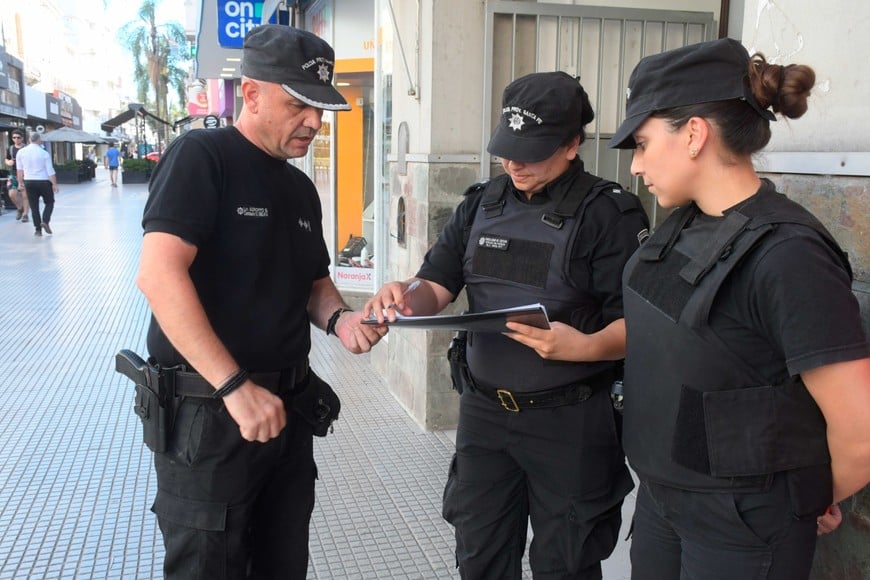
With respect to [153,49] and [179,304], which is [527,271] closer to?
[179,304]

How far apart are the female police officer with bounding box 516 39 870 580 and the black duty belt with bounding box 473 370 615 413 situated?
0.60 metres

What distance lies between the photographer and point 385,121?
18.3ft

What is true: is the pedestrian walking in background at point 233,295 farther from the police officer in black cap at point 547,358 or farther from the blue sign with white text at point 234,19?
the blue sign with white text at point 234,19

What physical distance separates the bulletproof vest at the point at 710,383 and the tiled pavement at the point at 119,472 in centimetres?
185

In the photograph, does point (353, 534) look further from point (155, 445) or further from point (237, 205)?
point (237, 205)

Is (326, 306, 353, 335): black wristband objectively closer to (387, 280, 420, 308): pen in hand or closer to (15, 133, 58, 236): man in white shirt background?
(387, 280, 420, 308): pen in hand

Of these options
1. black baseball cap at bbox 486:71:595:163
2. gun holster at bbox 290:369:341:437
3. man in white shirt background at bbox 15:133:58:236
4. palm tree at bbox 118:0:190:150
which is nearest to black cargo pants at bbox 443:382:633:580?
gun holster at bbox 290:369:341:437

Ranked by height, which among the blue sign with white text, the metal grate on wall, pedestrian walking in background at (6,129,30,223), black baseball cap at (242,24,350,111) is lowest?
pedestrian walking in background at (6,129,30,223)

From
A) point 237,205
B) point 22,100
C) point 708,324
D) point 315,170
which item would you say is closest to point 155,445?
point 237,205

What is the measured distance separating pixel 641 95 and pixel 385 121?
418cm

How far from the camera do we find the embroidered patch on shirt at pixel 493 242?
2.26 m

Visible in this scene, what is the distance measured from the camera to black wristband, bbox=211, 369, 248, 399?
6.20 ft

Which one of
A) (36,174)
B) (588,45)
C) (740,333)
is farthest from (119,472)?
(36,174)

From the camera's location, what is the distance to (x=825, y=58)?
1.89 meters
